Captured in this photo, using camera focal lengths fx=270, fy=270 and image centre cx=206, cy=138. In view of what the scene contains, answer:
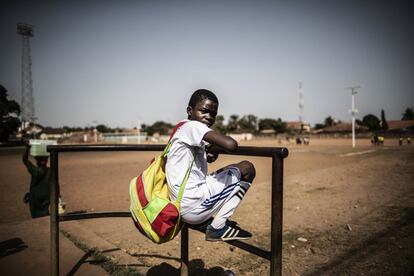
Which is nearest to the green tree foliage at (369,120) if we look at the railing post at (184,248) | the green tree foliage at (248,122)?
the green tree foliage at (248,122)

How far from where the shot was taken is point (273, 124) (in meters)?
99.9

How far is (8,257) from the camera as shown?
8.00 ft

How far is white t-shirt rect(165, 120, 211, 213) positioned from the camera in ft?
4.72

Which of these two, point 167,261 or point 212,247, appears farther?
point 212,247

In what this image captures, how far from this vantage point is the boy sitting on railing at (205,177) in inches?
55.9

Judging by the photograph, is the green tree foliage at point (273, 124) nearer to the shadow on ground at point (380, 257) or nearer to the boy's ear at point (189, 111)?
the shadow on ground at point (380, 257)

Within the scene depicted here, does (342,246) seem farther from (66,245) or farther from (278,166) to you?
(66,245)

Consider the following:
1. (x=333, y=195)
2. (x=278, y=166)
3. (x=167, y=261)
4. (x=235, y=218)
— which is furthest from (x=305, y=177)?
(x=278, y=166)

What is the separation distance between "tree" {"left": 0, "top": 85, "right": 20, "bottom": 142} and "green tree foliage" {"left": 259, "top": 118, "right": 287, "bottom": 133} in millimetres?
75920

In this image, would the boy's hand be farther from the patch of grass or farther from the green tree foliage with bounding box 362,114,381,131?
the green tree foliage with bounding box 362,114,381,131

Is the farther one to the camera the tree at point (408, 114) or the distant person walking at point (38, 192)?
the tree at point (408, 114)

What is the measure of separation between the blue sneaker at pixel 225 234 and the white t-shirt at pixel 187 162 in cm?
16

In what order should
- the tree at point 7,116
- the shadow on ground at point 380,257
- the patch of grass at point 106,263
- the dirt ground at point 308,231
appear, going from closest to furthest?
the patch of grass at point 106,263
the shadow on ground at point 380,257
the dirt ground at point 308,231
the tree at point 7,116

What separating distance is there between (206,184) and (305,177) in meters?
8.33
